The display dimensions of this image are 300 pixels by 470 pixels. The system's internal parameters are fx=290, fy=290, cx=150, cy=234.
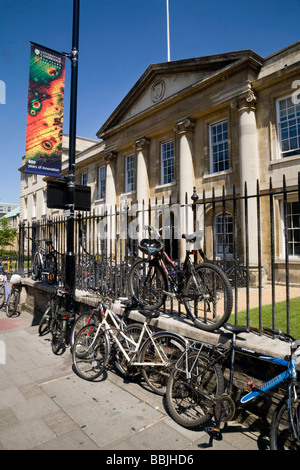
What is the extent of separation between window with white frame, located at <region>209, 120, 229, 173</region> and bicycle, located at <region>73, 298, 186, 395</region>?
11.3m

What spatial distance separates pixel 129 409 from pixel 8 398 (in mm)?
1713

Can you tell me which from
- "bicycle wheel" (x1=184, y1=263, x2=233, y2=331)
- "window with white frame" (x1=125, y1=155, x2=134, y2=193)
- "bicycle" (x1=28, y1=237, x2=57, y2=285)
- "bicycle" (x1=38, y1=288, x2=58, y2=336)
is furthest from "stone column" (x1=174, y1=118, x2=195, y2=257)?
"bicycle wheel" (x1=184, y1=263, x2=233, y2=331)

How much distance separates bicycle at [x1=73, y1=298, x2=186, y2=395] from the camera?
3969 mm

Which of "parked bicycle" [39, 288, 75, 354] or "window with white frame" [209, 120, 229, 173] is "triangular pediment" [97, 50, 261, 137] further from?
"parked bicycle" [39, 288, 75, 354]

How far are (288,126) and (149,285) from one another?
1055 centimetres

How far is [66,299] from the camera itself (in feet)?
19.9

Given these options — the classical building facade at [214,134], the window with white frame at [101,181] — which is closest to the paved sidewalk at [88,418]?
the classical building facade at [214,134]

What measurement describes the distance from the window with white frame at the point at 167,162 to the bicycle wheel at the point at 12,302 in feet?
35.4

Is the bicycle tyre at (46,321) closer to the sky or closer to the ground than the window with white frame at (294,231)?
closer to the ground

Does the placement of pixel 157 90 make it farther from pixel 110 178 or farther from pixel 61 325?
pixel 61 325

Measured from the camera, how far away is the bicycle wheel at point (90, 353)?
173 inches

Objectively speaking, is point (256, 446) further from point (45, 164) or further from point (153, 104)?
point (153, 104)

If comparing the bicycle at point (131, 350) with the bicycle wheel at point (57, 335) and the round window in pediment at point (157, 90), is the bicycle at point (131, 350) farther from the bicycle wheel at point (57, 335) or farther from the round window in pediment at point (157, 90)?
the round window in pediment at point (157, 90)

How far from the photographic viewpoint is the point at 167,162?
17438 mm
